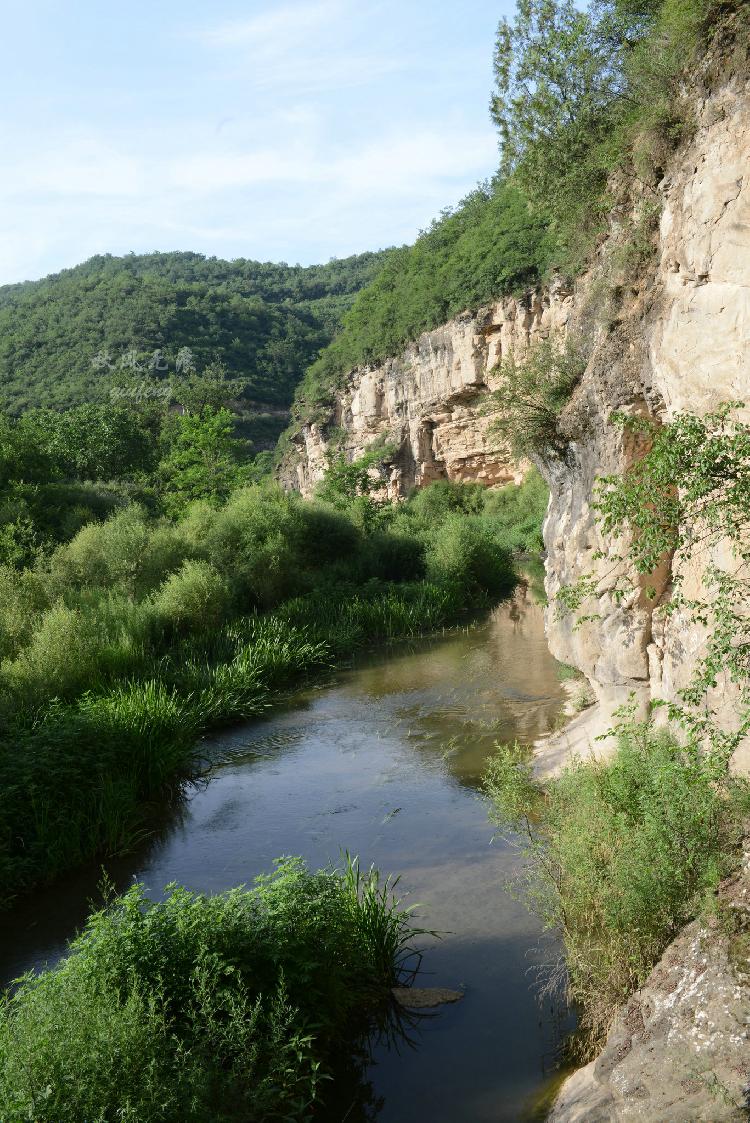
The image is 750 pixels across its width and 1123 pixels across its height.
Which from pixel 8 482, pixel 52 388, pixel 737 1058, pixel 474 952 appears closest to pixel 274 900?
pixel 474 952

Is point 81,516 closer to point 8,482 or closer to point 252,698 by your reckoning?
point 8,482

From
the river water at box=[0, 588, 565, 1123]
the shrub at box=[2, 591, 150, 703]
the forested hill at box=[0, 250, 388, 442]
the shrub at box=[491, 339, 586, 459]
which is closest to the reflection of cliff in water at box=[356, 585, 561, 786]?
the river water at box=[0, 588, 565, 1123]

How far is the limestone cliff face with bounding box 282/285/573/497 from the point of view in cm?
3928

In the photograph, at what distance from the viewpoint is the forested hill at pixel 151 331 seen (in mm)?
48875

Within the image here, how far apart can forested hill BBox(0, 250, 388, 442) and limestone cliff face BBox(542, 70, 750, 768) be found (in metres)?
38.9

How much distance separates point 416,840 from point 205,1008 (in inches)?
179

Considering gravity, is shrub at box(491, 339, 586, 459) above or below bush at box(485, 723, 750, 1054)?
above

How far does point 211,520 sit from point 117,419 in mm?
13865

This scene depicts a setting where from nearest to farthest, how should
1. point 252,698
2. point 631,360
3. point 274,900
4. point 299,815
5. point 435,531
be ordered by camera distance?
point 274,900
point 631,360
point 299,815
point 252,698
point 435,531

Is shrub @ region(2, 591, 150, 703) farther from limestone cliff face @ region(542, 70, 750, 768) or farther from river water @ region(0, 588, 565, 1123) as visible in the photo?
limestone cliff face @ region(542, 70, 750, 768)

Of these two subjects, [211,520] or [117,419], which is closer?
[211,520]

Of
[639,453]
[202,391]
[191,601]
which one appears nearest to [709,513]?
[639,453]

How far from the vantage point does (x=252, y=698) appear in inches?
568

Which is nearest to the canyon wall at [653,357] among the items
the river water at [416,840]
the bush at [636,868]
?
the bush at [636,868]
